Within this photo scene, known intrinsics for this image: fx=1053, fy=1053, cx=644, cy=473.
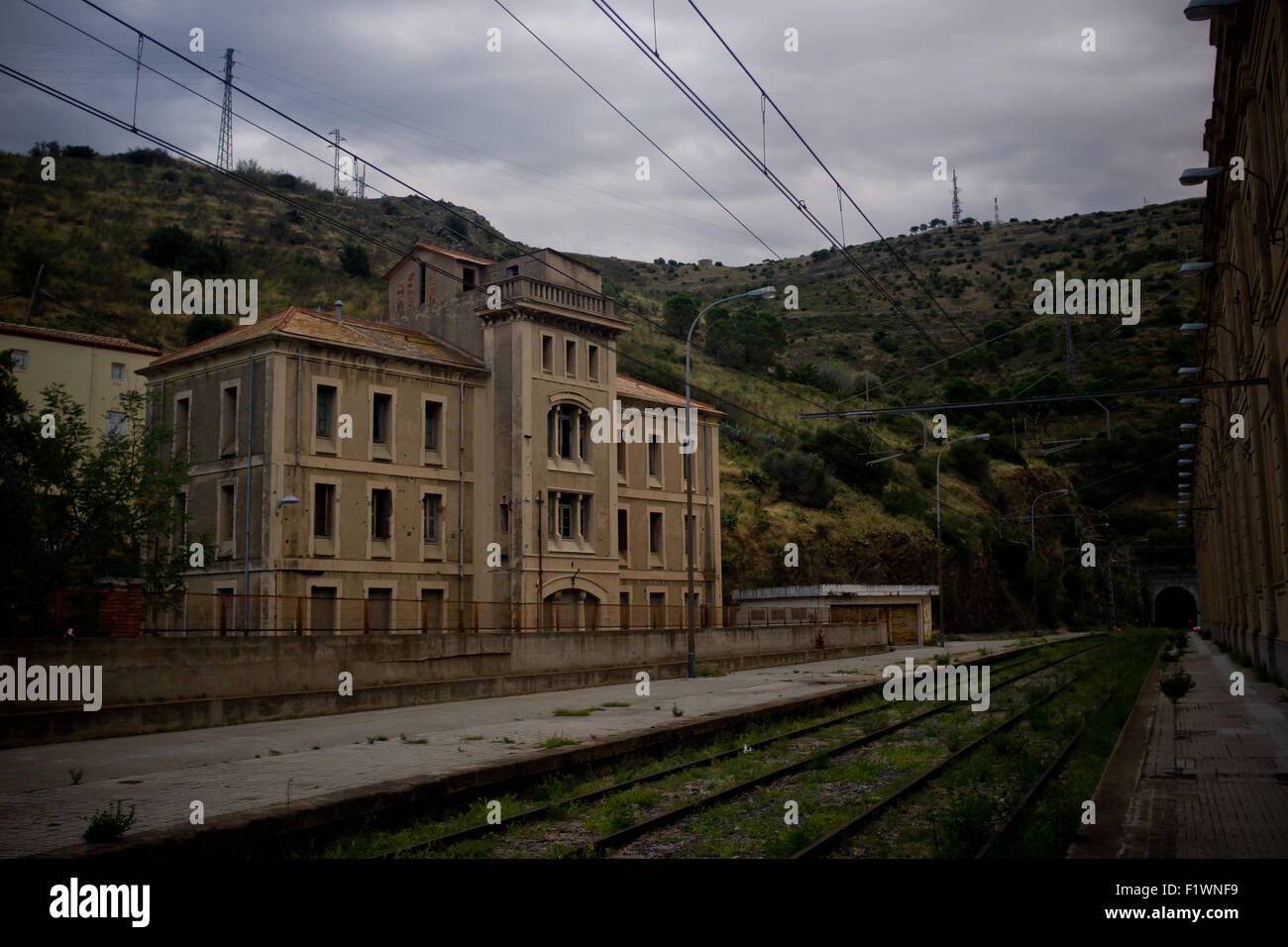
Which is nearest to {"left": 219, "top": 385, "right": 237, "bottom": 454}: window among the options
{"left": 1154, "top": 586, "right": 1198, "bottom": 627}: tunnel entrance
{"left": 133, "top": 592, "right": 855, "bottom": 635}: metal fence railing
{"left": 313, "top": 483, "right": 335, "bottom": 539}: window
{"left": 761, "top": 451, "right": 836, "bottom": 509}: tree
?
{"left": 313, "top": 483, "right": 335, "bottom": 539}: window

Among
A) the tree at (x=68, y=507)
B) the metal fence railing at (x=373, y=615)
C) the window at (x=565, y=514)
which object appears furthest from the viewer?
the window at (x=565, y=514)

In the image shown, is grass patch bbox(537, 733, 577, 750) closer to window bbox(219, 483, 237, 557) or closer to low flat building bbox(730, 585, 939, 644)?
window bbox(219, 483, 237, 557)

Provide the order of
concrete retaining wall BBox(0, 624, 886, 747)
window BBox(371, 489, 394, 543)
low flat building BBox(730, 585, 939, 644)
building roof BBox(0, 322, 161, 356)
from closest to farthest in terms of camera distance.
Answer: concrete retaining wall BBox(0, 624, 886, 747) → window BBox(371, 489, 394, 543) → low flat building BBox(730, 585, 939, 644) → building roof BBox(0, 322, 161, 356)

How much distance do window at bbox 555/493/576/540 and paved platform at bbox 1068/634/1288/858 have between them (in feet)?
72.9

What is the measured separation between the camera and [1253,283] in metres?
22.6

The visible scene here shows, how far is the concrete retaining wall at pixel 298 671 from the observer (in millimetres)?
17781

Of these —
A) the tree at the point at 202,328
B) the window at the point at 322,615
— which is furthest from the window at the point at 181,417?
the tree at the point at 202,328

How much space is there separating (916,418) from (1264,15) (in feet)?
273

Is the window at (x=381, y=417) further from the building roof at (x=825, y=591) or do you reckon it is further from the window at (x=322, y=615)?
the building roof at (x=825, y=591)

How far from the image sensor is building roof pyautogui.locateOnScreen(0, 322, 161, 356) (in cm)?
5034

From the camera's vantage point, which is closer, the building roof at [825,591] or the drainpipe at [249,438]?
the drainpipe at [249,438]

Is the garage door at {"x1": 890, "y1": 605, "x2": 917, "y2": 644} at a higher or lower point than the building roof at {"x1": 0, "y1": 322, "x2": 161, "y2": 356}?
lower

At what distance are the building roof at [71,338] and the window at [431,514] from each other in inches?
1006
